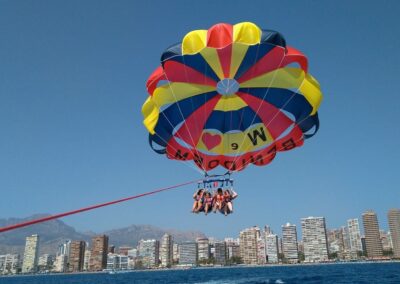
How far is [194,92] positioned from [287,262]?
14987cm

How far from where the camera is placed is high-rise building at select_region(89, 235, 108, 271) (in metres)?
168

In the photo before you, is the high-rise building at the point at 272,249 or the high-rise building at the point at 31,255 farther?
the high-rise building at the point at 31,255

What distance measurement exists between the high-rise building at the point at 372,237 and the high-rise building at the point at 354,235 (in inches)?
609

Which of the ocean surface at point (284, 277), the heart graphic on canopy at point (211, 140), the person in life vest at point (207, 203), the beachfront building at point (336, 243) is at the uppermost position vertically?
the beachfront building at point (336, 243)

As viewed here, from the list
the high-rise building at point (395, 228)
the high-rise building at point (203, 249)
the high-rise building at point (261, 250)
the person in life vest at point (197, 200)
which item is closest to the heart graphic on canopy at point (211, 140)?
the person in life vest at point (197, 200)

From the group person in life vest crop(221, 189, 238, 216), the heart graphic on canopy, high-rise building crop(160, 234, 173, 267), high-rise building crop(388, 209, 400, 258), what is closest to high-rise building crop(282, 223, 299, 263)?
high-rise building crop(388, 209, 400, 258)

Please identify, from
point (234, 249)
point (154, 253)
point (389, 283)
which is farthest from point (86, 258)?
point (389, 283)

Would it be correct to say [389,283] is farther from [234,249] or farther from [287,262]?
[234,249]

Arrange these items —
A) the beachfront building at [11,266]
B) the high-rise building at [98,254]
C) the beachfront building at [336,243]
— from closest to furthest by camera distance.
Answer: the beachfront building at [336,243] < the high-rise building at [98,254] < the beachfront building at [11,266]

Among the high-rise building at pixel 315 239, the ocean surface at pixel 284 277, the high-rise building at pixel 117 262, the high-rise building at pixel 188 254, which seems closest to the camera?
the ocean surface at pixel 284 277

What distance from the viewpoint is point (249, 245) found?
6142 inches

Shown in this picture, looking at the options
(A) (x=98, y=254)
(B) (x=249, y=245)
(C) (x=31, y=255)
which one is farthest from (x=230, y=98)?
(C) (x=31, y=255)

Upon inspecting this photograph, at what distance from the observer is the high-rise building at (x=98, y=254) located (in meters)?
168

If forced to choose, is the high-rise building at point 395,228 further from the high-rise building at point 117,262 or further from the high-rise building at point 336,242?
the high-rise building at point 117,262
